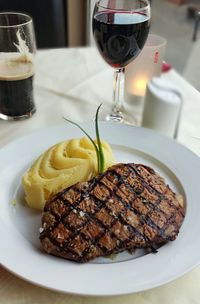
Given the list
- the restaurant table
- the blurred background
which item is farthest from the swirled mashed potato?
the blurred background

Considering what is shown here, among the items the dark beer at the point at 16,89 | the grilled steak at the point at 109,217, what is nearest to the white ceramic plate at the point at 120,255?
the grilled steak at the point at 109,217

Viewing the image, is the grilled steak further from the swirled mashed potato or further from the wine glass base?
the wine glass base

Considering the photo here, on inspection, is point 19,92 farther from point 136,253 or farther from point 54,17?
point 54,17

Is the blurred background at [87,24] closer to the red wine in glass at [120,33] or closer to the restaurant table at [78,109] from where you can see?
the restaurant table at [78,109]

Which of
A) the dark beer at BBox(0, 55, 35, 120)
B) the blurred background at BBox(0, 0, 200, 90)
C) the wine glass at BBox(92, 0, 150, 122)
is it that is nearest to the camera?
the wine glass at BBox(92, 0, 150, 122)

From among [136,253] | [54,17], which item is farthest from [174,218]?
[54,17]

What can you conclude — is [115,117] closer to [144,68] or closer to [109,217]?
[144,68]

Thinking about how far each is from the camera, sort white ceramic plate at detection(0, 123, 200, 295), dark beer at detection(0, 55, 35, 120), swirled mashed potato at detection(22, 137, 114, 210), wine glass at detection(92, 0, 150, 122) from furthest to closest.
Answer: dark beer at detection(0, 55, 35, 120), wine glass at detection(92, 0, 150, 122), swirled mashed potato at detection(22, 137, 114, 210), white ceramic plate at detection(0, 123, 200, 295)
